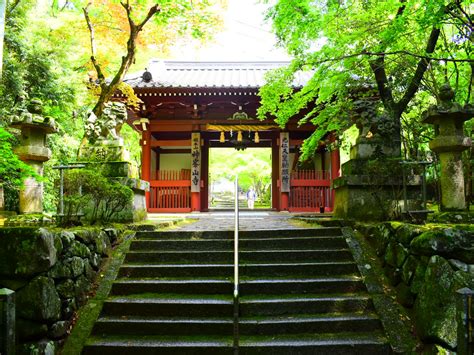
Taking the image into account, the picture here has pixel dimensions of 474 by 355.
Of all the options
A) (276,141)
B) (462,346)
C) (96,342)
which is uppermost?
(276,141)

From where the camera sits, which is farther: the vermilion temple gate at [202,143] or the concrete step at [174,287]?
the vermilion temple gate at [202,143]

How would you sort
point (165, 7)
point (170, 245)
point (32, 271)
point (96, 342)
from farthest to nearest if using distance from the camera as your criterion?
point (165, 7) < point (170, 245) < point (96, 342) < point (32, 271)

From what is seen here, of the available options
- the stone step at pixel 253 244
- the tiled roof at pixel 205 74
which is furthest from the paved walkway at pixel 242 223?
the tiled roof at pixel 205 74

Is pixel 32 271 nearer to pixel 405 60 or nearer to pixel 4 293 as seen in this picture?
pixel 4 293

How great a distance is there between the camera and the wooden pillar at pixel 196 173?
12477 millimetres

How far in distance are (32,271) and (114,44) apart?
11339 millimetres

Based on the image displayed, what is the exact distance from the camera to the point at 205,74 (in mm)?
15227

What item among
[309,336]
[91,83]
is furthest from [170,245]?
[91,83]

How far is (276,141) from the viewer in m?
13.2

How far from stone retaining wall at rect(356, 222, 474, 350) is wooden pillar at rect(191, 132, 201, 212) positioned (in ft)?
30.2

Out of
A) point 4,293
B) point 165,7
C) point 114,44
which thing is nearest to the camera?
point 4,293

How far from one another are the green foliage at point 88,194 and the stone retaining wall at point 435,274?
395cm

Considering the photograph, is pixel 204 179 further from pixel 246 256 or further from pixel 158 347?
pixel 158 347

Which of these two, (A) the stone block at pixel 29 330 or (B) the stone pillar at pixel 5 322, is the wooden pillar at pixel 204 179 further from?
(B) the stone pillar at pixel 5 322
